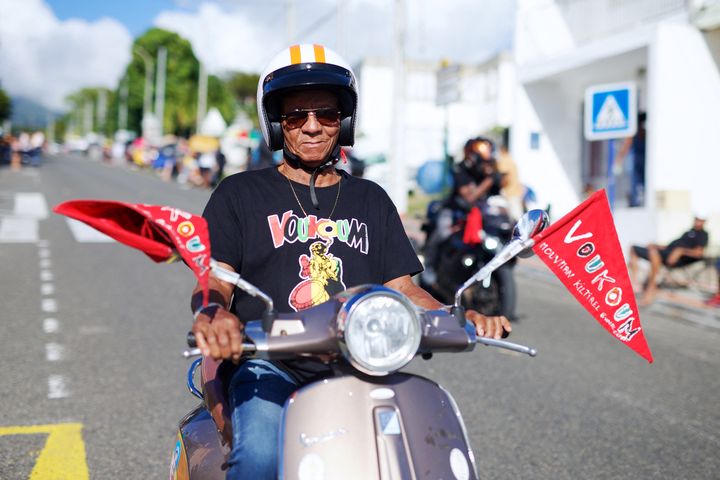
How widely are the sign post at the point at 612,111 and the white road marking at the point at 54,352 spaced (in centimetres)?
762

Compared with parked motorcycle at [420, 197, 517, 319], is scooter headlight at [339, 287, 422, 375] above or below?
above

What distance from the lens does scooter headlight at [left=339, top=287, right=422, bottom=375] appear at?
5.78ft

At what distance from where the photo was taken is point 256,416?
2.00 meters

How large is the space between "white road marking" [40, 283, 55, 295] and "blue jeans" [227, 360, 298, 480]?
6796 mm

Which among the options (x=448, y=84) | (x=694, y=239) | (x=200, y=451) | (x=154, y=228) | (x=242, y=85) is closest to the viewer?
(x=154, y=228)

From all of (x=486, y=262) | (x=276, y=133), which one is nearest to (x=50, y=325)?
(x=486, y=262)

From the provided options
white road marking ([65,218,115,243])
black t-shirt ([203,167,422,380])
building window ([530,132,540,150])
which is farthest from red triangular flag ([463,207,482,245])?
building window ([530,132,540,150])

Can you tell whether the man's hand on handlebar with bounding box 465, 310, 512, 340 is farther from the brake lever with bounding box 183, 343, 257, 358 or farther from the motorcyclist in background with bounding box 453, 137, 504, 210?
the motorcyclist in background with bounding box 453, 137, 504, 210

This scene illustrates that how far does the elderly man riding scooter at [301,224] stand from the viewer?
225cm

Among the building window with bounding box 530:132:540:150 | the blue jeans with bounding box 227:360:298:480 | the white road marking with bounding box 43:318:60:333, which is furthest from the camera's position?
the building window with bounding box 530:132:540:150

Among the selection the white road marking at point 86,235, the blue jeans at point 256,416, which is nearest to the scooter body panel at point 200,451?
the blue jeans at point 256,416

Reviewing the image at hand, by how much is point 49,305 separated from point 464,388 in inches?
174

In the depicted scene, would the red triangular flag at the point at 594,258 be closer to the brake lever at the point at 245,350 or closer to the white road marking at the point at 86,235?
the brake lever at the point at 245,350

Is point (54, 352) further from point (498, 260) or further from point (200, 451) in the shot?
point (498, 260)
